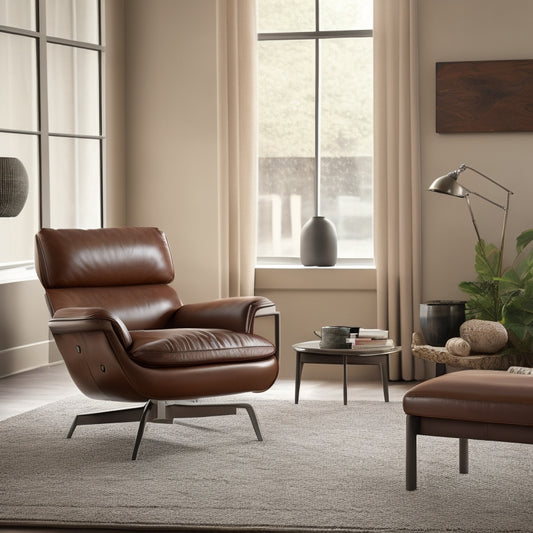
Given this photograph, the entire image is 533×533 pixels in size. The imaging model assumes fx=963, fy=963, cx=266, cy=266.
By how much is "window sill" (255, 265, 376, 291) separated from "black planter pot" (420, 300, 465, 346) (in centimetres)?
54

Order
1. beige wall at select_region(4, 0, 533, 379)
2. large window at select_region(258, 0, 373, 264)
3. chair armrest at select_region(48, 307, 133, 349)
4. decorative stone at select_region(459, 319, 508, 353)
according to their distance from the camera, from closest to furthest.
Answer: chair armrest at select_region(48, 307, 133, 349) → decorative stone at select_region(459, 319, 508, 353) → beige wall at select_region(4, 0, 533, 379) → large window at select_region(258, 0, 373, 264)

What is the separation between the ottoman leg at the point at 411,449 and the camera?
3082 mm

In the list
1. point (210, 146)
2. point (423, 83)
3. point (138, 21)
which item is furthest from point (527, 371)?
point (138, 21)

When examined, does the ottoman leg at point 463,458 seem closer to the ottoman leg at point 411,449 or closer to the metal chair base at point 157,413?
the ottoman leg at point 411,449

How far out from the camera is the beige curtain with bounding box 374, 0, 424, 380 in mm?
5605

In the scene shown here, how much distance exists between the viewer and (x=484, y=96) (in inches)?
219

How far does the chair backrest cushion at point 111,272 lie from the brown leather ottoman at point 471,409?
1.69 meters

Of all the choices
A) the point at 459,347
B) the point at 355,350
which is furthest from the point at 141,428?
the point at 459,347

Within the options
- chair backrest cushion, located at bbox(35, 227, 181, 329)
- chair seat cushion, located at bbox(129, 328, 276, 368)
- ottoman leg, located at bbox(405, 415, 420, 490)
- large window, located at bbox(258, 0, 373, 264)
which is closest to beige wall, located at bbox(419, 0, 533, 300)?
large window, located at bbox(258, 0, 373, 264)

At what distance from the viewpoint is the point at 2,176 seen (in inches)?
178

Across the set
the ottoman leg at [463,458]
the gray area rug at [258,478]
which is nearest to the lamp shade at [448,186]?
the gray area rug at [258,478]

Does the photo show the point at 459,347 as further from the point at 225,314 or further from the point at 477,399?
the point at 477,399

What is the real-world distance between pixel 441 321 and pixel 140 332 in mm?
1981

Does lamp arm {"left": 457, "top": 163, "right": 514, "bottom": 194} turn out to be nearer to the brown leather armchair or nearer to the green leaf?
the green leaf
